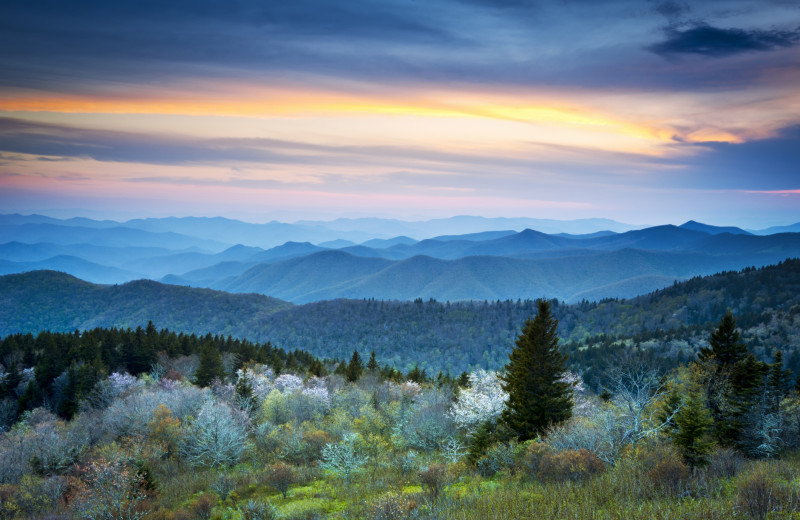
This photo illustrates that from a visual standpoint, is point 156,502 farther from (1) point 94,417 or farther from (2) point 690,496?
(1) point 94,417

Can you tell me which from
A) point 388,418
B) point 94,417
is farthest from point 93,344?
point 388,418

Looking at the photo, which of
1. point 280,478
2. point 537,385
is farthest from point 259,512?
point 537,385

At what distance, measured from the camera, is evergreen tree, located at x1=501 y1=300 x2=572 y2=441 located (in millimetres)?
28938

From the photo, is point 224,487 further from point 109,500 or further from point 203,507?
point 109,500

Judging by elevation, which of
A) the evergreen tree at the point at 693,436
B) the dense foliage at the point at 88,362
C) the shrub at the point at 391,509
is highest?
the evergreen tree at the point at 693,436

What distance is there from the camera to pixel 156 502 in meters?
23.2

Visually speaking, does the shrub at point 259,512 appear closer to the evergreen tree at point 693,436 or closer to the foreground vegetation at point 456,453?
the foreground vegetation at point 456,453

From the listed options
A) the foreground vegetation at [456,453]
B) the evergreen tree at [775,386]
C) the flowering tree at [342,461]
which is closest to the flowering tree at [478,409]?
the foreground vegetation at [456,453]

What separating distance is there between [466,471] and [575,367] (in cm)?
13790

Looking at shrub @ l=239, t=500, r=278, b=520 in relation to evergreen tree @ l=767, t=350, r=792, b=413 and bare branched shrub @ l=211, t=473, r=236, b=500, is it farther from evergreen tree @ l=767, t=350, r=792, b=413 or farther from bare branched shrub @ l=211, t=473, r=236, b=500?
evergreen tree @ l=767, t=350, r=792, b=413

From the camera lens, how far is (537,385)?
29406 millimetres

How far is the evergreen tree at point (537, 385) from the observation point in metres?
28.9

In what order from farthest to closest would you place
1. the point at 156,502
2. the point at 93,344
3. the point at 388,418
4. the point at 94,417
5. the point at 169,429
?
the point at 93,344
the point at 388,418
the point at 94,417
the point at 169,429
the point at 156,502

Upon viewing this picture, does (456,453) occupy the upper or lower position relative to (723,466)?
lower
